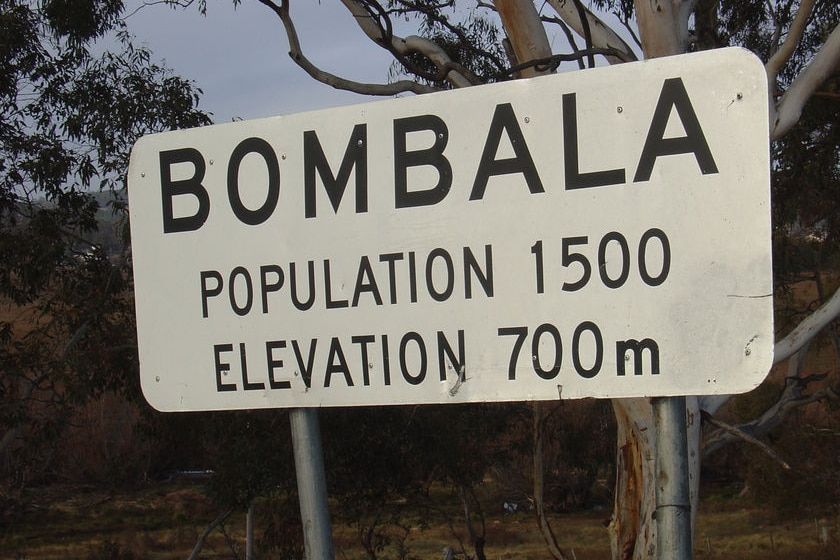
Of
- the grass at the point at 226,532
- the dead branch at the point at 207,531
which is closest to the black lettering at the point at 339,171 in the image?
the dead branch at the point at 207,531

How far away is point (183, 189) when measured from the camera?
1.71 meters

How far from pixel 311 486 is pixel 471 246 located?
48 cm

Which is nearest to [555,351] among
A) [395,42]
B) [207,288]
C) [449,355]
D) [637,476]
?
[449,355]

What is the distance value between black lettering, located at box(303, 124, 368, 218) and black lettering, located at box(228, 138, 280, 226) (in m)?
0.06

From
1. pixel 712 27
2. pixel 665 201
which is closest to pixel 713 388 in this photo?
pixel 665 201

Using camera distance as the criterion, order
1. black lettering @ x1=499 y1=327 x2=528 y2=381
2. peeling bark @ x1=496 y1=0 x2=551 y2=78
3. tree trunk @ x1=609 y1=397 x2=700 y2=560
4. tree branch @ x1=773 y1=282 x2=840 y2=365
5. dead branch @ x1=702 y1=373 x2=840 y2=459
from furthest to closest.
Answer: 1. dead branch @ x1=702 y1=373 x2=840 y2=459
2. tree branch @ x1=773 y1=282 x2=840 y2=365
3. peeling bark @ x1=496 y1=0 x2=551 y2=78
4. tree trunk @ x1=609 y1=397 x2=700 y2=560
5. black lettering @ x1=499 y1=327 x2=528 y2=381

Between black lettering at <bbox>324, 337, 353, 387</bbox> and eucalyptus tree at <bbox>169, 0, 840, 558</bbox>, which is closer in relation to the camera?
black lettering at <bbox>324, 337, 353, 387</bbox>

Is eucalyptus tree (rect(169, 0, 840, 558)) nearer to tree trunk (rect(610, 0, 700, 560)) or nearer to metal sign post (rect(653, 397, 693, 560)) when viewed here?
tree trunk (rect(610, 0, 700, 560))

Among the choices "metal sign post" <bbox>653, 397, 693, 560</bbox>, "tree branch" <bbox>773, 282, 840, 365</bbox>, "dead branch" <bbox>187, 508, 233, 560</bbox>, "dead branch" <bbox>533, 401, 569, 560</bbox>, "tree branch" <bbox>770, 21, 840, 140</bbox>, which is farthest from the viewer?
"dead branch" <bbox>187, 508, 233, 560</bbox>

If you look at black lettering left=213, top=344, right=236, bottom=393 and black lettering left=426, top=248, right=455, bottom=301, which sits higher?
black lettering left=426, top=248, right=455, bottom=301

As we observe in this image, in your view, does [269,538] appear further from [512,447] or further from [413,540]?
[413,540]

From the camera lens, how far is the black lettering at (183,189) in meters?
1.69

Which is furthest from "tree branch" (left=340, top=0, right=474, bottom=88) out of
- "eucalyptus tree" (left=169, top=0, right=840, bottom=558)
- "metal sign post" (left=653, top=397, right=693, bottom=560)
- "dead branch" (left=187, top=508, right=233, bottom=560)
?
"metal sign post" (left=653, top=397, right=693, bottom=560)

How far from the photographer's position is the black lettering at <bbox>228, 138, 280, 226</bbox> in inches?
64.9
